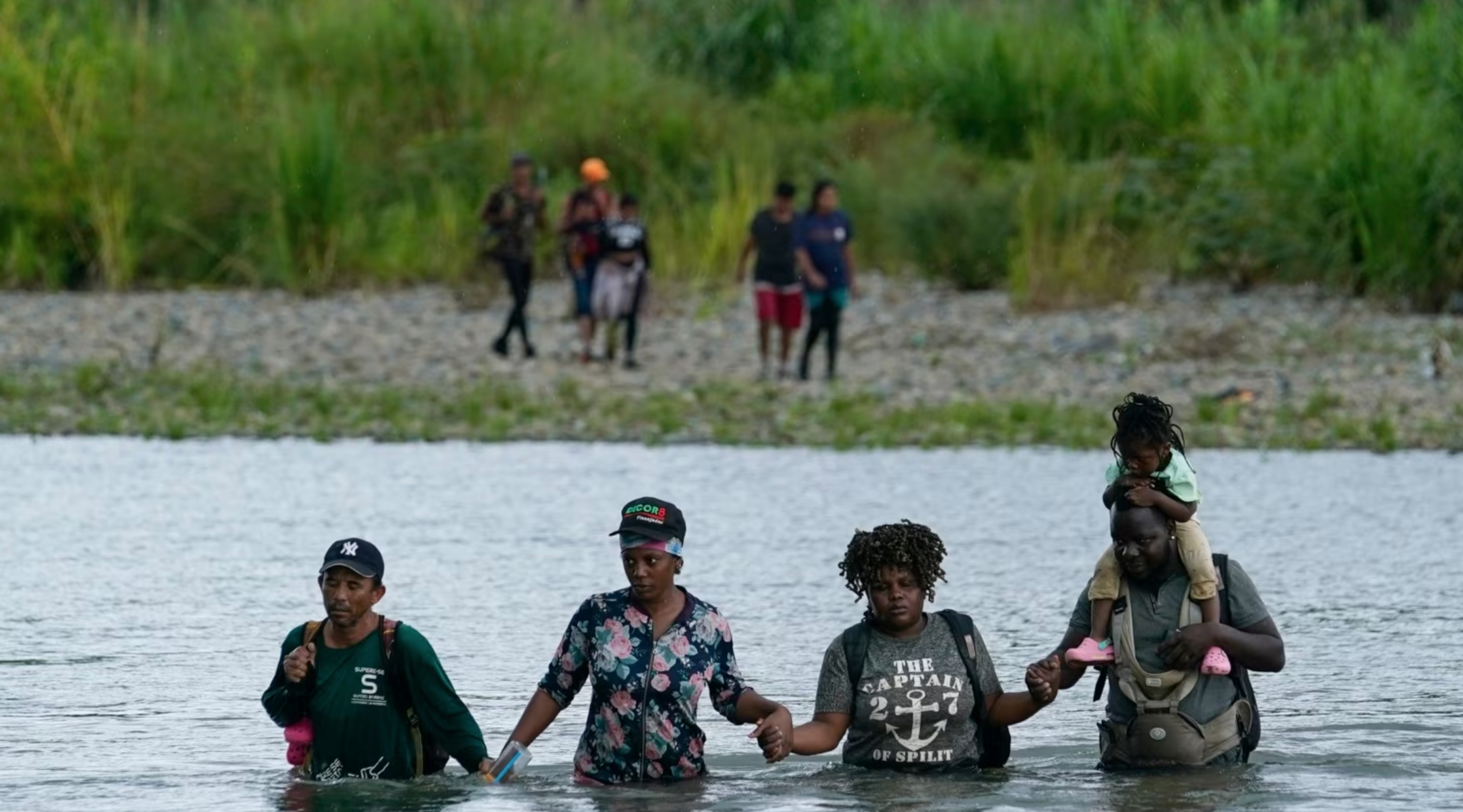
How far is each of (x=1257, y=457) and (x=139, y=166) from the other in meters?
15.5

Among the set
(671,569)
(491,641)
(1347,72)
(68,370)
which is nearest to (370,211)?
(68,370)

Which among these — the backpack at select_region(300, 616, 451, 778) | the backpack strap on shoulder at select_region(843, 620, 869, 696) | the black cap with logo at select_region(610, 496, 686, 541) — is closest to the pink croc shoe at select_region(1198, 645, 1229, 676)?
the backpack strap on shoulder at select_region(843, 620, 869, 696)

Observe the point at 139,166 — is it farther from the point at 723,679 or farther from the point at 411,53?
the point at 723,679

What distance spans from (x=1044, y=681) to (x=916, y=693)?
1.45 feet

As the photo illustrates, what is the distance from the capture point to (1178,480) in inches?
273

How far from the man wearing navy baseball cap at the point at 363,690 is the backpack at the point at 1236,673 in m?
1.84

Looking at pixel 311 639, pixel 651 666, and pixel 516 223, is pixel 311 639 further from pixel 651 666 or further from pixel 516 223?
pixel 516 223

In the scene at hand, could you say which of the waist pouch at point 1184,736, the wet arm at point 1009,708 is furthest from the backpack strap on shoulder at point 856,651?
the waist pouch at point 1184,736

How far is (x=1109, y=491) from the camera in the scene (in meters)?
7.00

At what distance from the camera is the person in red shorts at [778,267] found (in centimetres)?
2023

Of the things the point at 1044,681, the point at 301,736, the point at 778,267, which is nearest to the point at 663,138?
the point at 778,267

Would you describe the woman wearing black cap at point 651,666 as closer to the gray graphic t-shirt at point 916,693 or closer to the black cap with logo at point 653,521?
the black cap with logo at point 653,521

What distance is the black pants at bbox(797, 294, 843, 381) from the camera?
798 inches

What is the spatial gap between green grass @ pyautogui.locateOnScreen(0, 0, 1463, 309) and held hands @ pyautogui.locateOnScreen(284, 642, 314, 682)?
18.6 m
